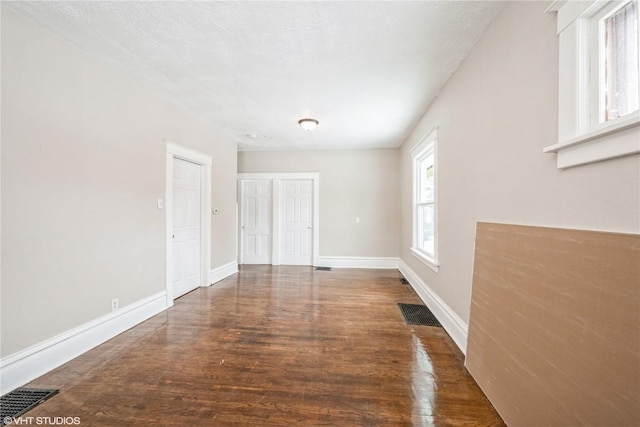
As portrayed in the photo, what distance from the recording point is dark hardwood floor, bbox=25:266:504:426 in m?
1.57

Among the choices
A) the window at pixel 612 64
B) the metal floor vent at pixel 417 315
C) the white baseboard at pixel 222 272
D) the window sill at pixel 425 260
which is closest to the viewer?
the window at pixel 612 64

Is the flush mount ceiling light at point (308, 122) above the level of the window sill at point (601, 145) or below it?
above

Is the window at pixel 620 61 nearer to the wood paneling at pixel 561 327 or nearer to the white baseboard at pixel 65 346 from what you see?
the wood paneling at pixel 561 327

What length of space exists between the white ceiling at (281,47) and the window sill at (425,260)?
6.68 ft

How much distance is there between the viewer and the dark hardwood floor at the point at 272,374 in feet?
5.14

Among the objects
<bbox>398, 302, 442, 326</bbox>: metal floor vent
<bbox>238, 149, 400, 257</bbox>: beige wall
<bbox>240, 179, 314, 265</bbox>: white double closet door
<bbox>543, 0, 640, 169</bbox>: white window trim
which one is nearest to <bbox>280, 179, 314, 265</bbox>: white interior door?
<bbox>240, 179, 314, 265</bbox>: white double closet door

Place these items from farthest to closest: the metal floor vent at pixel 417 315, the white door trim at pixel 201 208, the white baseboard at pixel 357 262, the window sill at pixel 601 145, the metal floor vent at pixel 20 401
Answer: the white baseboard at pixel 357 262 → the white door trim at pixel 201 208 → the metal floor vent at pixel 417 315 → the metal floor vent at pixel 20 401 → the window sill at pixel 601 145

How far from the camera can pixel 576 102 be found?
1.17 metres

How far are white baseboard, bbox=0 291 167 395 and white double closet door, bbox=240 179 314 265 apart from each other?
3.07m

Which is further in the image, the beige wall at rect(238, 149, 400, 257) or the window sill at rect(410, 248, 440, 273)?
the beige wall at rect(238, 149, 400, 257)

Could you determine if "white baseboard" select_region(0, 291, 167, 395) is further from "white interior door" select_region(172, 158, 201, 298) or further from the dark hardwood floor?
"white interior door" select_region(172, 158, 201, 298)

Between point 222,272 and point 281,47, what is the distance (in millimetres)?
3746

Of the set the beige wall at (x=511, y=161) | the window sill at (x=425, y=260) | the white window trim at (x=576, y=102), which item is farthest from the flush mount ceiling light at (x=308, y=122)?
the white window trim at (x=576, y=102)

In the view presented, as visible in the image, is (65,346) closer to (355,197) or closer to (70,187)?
(70,187)
